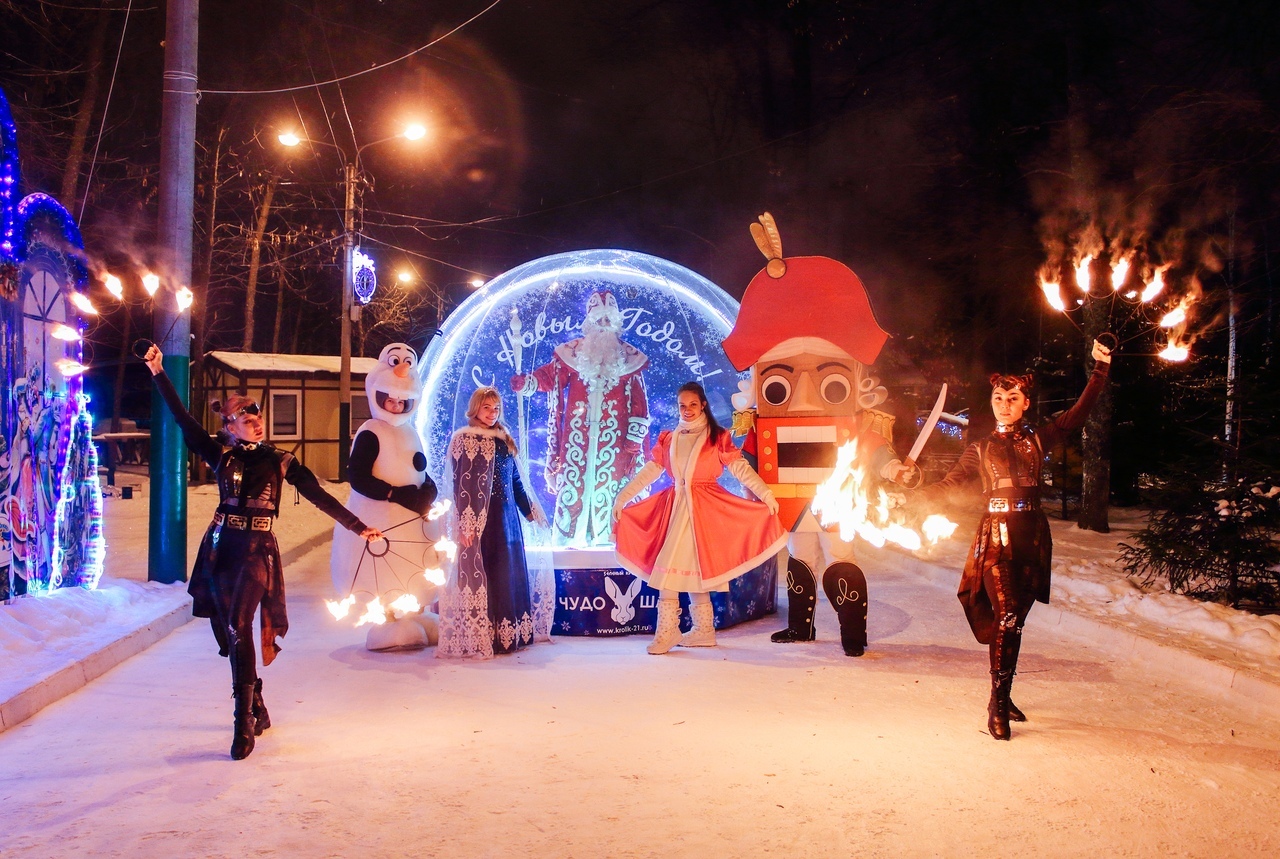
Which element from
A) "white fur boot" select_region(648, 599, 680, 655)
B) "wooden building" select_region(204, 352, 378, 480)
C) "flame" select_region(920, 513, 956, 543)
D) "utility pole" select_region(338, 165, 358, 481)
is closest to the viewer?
"flame" select_region(920, 513, 956, 543)

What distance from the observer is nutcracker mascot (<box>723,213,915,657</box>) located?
7133 mm

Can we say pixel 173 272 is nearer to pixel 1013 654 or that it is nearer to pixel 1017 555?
pixel 1017 555

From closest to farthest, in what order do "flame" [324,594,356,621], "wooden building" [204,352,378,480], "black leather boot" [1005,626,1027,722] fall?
"black leather boot" [1005,626,1027,722] < "flame" [324,594,356,621] < "wooden building" [204,352,378,480]

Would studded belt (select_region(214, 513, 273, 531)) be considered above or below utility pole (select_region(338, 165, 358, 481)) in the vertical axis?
below

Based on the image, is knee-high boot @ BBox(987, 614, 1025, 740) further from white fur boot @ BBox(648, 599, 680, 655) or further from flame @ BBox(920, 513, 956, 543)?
white fur boot @ BBox(648, 599, 680, 655)

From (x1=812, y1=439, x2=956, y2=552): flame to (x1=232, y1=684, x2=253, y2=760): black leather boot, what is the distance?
3.60m

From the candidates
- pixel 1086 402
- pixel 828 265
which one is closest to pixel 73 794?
pixel 1086 402

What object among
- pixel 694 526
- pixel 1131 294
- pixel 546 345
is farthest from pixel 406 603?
pixel 1131 294

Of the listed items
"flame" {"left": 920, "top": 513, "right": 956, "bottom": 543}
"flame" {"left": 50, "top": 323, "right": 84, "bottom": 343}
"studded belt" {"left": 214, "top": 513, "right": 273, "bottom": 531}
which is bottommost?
"flame" {"left": 920, "top": 513, "right": 956, "bottom": 543}

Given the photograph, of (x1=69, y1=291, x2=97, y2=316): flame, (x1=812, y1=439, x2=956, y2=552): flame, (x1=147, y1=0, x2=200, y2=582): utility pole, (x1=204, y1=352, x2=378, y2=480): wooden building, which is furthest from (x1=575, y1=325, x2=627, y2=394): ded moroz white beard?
(x1=204, y1=352, x2=378, y2=480): wooden building

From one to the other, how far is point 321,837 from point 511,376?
499cm

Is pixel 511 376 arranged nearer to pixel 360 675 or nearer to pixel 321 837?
pixel 360 675

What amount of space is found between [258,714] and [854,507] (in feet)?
12.5

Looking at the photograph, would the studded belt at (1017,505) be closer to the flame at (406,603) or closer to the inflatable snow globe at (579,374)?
the inflatable snow globe at (579,374)
